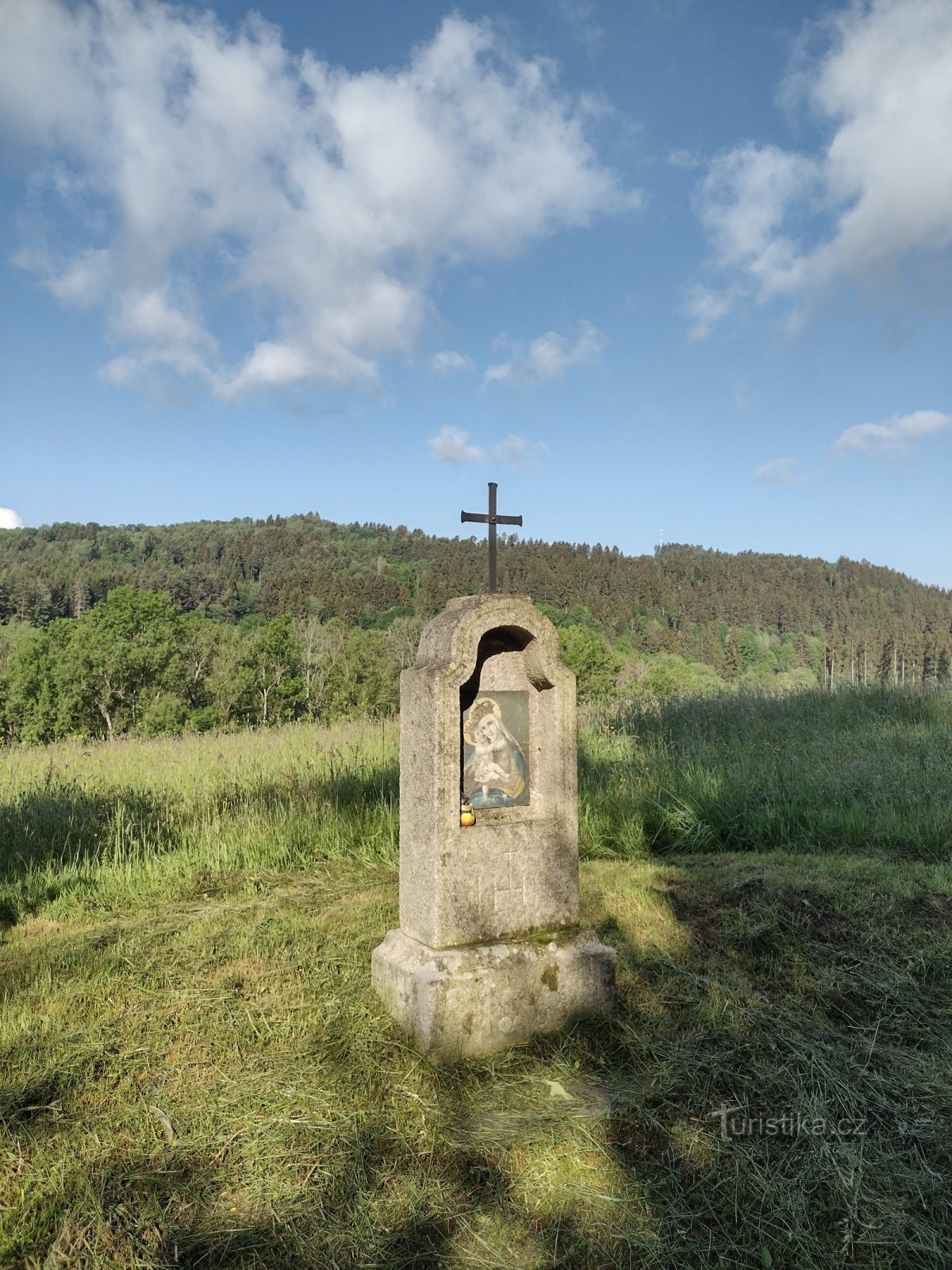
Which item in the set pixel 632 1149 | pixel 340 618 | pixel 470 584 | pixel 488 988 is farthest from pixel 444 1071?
pixel 340 618

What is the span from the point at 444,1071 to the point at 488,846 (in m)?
0.96

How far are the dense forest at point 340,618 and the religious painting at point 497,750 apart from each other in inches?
485

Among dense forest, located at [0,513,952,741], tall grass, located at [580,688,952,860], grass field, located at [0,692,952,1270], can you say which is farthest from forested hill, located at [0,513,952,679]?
grass field, located at [0,692,952,1270]

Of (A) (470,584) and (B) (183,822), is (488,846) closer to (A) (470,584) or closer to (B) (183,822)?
(B) (183,822)

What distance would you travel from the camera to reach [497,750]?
12.5 feet

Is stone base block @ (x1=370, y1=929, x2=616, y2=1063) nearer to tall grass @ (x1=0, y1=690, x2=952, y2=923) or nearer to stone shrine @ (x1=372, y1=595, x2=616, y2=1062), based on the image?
stone shrine @ (x1=372, y1=595, x2=616, y2=1062)

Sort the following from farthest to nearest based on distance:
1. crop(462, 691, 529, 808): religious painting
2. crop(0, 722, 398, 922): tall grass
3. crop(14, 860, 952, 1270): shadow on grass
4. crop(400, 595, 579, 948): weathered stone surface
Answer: crop(0, 722, 398, 922): tall grass → crop(462, 691, 529, 808): religious painting → crop(400, 595, 579, 948): weathered stone surface → crop(14, 860, 952, 1270): shadow on grass

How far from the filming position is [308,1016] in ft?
11.5

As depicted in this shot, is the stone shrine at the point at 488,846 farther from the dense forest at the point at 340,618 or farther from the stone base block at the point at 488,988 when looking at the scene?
the dense forest at the point at 340,618

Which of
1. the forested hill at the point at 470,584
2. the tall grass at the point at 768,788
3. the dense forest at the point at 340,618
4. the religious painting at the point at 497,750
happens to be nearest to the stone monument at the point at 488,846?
the religious painting at the point at 497,750

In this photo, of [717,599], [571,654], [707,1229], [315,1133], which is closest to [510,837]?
[315,1133]

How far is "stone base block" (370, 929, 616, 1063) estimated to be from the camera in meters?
3.33

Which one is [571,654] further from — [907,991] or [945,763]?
[907,991]

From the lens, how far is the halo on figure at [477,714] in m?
3.77
